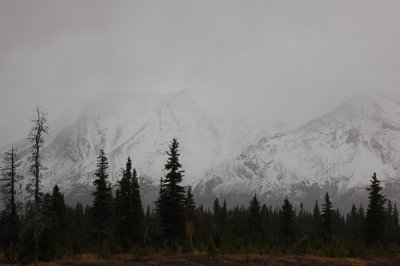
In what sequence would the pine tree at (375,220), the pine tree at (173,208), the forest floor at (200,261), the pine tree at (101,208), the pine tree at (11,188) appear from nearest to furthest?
the forest floor at (200,261) < the pine tree at (11,188) < the pine tree at (173,208) < the pine tree at (101,208) < the pine tree at (375,220)

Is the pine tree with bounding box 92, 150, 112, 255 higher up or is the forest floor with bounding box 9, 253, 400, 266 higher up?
the pine tree with bounding box 92, 150, 112, 255

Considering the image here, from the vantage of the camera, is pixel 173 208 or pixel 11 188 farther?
pixel 173 208

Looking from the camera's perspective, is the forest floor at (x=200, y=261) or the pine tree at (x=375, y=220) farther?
the pine tree at (x=375, y=220)

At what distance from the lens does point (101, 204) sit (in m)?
67.3

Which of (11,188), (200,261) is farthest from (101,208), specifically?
→ (200,261)

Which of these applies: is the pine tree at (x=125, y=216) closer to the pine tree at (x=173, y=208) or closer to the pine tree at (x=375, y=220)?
the pine tree at (x=173, y=208)

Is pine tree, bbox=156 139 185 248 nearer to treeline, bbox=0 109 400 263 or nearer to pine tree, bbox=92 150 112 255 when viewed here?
treeline, bbox=0 109 400 263

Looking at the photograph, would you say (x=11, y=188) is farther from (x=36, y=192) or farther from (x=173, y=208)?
(x=173, y=208)

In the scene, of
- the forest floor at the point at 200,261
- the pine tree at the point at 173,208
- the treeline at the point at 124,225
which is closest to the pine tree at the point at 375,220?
the treeline at the point at 124,225

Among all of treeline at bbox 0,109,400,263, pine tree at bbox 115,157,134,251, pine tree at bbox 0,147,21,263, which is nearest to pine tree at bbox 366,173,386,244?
treeline at bbox 0,109,400,263

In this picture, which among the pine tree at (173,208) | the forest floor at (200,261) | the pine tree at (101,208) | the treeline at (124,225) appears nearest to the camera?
the forest floor at (200,261)

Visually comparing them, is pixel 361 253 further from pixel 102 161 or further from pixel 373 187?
pixel 102 161

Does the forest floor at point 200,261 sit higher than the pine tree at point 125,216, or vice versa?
the pine tree at point 125,216

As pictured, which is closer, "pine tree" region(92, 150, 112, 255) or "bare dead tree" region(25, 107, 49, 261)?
"bare dead tree" region(25, 107, 49, 261)
